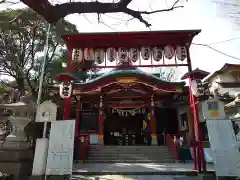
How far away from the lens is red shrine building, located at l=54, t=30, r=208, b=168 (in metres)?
8.22

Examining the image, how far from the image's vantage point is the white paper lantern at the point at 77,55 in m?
8.34

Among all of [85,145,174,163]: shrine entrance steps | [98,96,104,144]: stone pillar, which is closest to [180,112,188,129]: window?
[85,145,174,163]: shrine entrance steps

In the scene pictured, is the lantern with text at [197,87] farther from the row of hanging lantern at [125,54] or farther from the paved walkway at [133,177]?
the paved walkway at [133,177]

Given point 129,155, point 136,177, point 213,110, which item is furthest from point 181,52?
point 129,155

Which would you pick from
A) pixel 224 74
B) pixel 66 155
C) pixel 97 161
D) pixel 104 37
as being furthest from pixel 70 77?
pixel 224 74

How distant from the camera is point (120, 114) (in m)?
15.8

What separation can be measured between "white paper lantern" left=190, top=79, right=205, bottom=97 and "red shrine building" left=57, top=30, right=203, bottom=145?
1.83 m

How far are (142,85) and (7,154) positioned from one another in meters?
10.4

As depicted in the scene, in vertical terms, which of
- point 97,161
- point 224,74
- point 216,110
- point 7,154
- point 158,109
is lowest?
point 97,161

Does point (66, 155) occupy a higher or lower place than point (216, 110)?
lower

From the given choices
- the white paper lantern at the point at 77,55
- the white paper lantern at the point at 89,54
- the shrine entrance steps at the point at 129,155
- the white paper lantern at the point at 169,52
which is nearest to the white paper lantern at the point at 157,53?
the white paper lantern at the point at 169,52

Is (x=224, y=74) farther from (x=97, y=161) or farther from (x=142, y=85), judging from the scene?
(x=97, y=161)

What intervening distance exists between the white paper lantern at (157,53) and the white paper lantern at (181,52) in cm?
76

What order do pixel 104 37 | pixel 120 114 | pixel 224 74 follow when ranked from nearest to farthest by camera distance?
pixel 104 37
pixel 120 114
pixel 224 74
